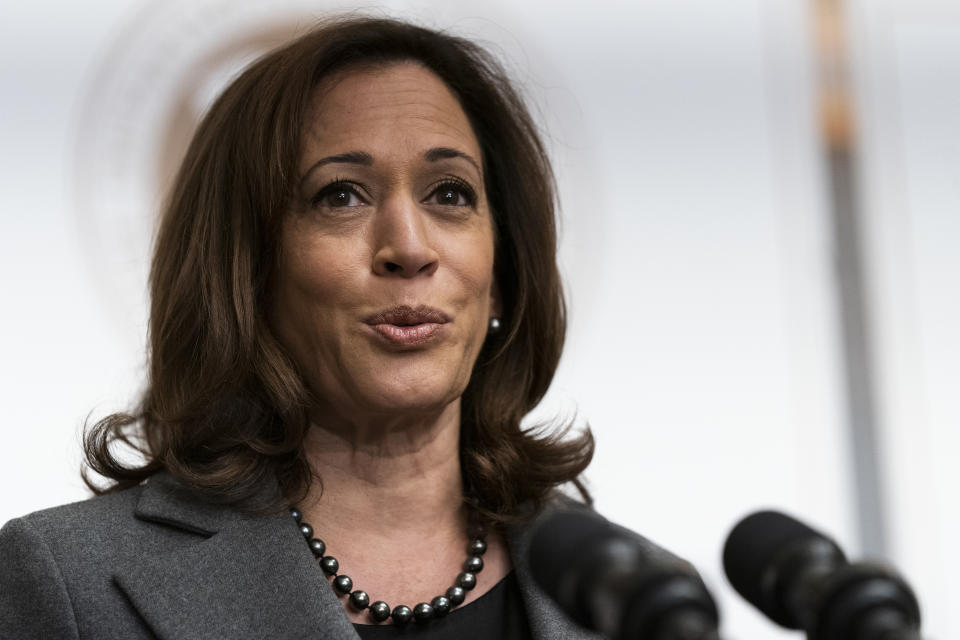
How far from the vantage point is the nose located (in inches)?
71.1

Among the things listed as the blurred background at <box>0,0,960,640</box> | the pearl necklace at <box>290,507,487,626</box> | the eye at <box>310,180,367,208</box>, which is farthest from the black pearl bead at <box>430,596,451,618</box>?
the blurred background at <box>0,0,960,640</box>

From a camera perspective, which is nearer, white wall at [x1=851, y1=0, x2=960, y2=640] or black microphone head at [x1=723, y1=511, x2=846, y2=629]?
black microphone head at [x1=723, y1=511, x2=846, y2=629]

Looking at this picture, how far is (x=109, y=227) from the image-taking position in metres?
3.00

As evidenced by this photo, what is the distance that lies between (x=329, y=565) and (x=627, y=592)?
3.05 feet

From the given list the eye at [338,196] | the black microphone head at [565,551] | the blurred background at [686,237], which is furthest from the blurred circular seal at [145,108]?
the black microphone head at [565,551]

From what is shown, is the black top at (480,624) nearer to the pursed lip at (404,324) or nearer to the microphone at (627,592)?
the pursed lip at (404,324)

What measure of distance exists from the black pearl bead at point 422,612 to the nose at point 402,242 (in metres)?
0.48

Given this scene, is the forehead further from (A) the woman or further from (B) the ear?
(B) the ear

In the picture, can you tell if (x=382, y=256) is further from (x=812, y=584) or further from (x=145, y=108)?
(x=145, y=108)

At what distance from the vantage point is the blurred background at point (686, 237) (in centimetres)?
298

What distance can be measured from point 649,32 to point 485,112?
5.45ft

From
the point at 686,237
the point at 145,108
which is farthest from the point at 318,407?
the point at 686,237

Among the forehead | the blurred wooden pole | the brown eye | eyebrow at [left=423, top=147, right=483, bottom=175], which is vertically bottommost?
the blurred wooden pole

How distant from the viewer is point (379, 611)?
5.87 feet
